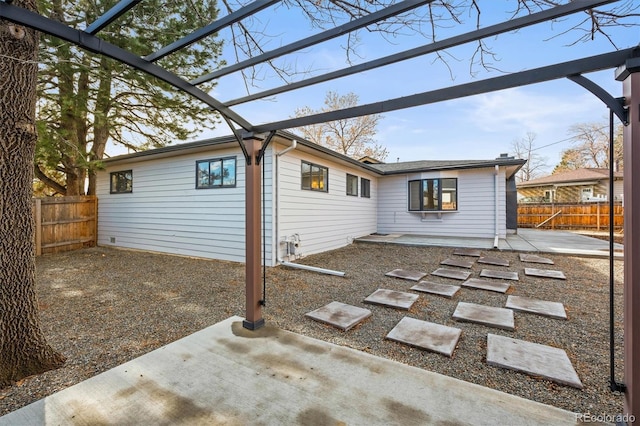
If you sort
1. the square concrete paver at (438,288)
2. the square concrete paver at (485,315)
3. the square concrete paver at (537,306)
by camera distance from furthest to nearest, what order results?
the square concrete paver at (438,288) → the square concrete paver at (537,306) → the square concrete paver at (485,315)

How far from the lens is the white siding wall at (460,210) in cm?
970

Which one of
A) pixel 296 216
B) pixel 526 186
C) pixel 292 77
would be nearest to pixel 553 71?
pixel 292 77

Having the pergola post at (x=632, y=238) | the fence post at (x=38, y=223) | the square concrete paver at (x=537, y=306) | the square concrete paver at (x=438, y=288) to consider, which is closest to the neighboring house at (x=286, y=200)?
the fence post at (x=38, y=223)

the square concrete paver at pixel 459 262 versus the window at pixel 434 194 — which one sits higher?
the window at pixel 434 194

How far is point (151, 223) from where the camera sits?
27.9ft

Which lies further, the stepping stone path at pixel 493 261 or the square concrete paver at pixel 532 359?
the stepping stone path at pixel 493 261

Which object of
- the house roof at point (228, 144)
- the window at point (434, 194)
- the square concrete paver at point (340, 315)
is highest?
the house roof at point (228, 144)

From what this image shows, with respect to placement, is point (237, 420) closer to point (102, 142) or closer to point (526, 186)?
point (102, 142)

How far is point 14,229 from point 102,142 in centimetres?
912

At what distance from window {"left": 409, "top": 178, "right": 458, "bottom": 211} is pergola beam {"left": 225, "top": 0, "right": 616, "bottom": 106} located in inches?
360

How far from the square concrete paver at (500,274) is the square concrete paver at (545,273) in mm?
307

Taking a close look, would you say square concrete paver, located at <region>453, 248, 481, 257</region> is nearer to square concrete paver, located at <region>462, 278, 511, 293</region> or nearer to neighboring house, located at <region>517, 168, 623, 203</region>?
square concrete paver, located at <region>462, 278, 511, 293</region>

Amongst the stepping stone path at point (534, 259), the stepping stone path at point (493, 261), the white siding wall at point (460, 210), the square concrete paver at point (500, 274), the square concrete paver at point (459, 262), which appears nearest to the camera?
the square concrete paver at point (500, 274)

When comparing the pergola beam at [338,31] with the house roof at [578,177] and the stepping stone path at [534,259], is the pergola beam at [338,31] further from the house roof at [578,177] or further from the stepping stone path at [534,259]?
the house roof at [578,177]
